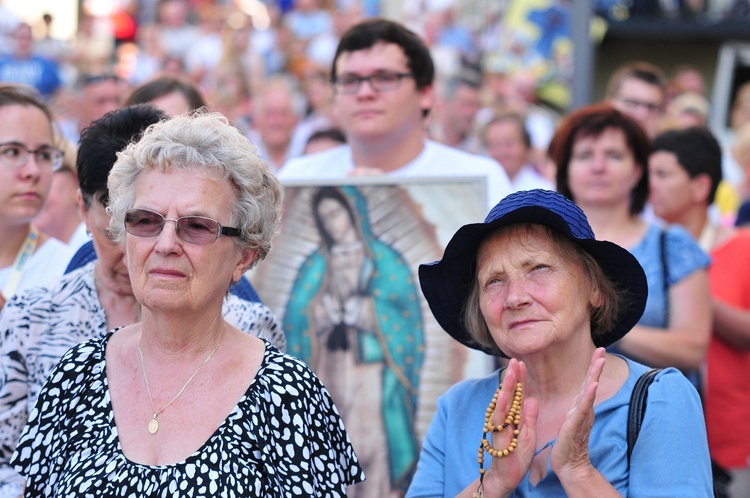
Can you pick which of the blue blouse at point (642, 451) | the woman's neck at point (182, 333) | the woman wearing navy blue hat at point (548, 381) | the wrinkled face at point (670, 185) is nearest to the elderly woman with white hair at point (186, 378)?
the woman's neck at point (182, 333)

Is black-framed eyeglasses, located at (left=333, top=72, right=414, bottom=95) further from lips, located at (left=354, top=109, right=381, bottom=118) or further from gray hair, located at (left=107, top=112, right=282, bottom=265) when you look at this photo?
gray hair, located at (left=107, top=112, right=282, bottom=265)

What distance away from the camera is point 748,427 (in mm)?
4898

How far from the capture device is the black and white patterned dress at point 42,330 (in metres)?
3.26

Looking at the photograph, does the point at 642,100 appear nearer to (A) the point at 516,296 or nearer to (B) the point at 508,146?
(B) the point at 508,146

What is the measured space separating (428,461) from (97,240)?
1.32 meters

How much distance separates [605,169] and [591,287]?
182cm

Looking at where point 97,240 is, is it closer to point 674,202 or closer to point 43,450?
point 43,450

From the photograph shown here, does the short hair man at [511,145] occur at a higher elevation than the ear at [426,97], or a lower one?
lower

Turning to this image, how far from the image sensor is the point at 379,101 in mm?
4965

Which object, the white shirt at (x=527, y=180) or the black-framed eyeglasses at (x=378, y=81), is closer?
the black-framed eyeglasses at (x=378, y=81)

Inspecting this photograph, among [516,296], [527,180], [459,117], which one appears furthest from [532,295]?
[459,117]

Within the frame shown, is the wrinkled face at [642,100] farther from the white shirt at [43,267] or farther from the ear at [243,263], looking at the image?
the ear at [243,263]

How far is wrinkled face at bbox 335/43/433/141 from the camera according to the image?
4.94 meters

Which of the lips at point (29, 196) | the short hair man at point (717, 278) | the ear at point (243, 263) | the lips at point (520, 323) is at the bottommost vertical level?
the short hair man at point (717, 278)
